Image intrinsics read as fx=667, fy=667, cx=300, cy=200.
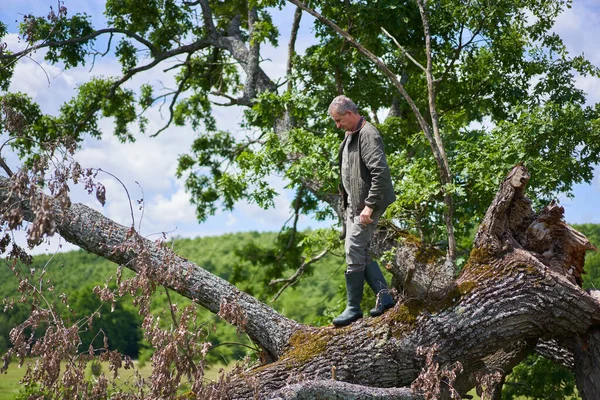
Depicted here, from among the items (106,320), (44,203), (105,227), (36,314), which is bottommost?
(36,314)

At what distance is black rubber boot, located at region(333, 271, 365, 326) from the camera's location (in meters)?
5.92

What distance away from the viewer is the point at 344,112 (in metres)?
5.80

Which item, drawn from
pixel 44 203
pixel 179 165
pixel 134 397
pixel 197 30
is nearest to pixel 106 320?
pixel 179 165

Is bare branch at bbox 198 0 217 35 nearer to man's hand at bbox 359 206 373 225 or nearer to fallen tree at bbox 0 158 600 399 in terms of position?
fallen tree at bbox 0 158 600 399

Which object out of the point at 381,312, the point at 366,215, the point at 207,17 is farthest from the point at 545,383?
the point at 207,17

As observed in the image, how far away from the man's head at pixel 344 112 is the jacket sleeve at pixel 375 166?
0.66ft

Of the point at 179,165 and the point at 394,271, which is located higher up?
the point at 179,165

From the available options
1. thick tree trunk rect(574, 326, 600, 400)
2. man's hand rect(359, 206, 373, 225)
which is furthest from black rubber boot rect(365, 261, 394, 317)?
thick tree trunk rect(574, 326, 600, 400)

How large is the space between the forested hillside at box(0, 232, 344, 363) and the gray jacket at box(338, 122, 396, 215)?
469 centimetres

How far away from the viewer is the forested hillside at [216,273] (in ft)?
43.1

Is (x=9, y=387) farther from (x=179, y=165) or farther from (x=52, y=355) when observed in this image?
(x=52, y=355)

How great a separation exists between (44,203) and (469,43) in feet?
24.7

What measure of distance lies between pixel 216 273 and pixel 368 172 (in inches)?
716

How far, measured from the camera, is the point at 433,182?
7.76 metres
